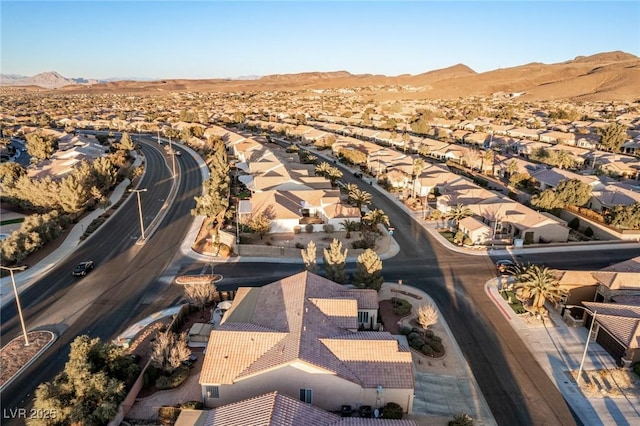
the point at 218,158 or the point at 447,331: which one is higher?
the point at 218,158

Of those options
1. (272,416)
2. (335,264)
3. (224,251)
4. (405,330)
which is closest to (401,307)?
(405,330)

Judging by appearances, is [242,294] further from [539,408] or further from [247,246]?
[539,408]

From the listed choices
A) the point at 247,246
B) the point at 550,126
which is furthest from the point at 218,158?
the point at 550,126

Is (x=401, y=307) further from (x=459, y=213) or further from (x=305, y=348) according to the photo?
(x=459, y=213)

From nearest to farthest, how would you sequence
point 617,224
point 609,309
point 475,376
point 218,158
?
point 475,376
point 609,309
point 617,224
point 218,158

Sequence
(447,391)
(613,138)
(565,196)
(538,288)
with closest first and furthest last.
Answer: (447,391) → (538,288) → (565,196) → (613,138)

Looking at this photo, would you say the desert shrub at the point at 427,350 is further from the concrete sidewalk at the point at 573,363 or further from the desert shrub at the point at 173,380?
the desert shrub at the point at 173,380

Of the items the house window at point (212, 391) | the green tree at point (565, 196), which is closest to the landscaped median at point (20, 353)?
the house window at point (212, 391)
